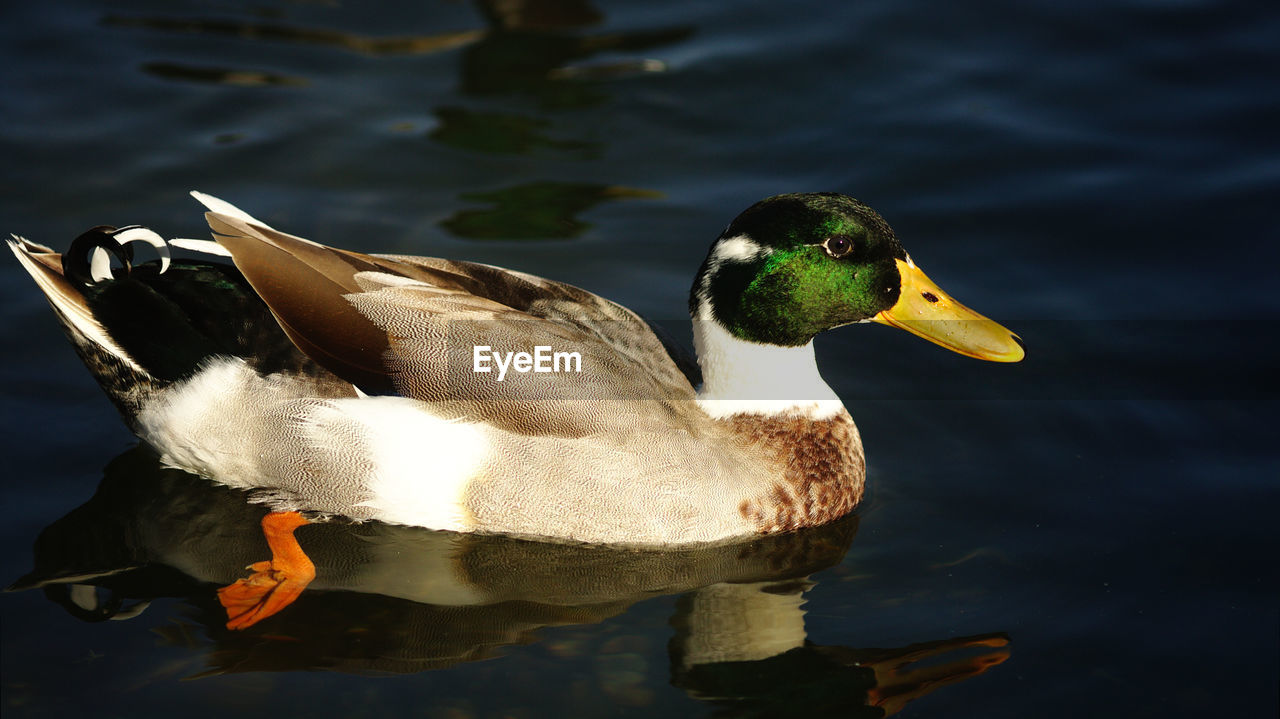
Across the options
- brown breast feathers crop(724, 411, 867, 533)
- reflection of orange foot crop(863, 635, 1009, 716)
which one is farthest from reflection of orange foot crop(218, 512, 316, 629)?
reflection of orange foot crop(863, 635, 1009, 716)

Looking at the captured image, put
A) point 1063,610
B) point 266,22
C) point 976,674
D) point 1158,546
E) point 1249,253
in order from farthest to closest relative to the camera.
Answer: point 266,22 < point 1249,253 < point 1158,546 < point 1063,610 < point 976,674

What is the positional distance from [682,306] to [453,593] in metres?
2.15

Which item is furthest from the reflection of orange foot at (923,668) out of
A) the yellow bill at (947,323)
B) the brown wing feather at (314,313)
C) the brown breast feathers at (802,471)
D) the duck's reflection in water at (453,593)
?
the brown wing feather at (314,313)

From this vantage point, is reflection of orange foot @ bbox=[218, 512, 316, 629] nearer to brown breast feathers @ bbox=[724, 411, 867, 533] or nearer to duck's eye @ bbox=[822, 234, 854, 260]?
brown breast feathers @ bbox=[724, 411, 867, 533]

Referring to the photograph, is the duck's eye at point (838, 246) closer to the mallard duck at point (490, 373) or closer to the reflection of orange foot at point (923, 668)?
the mallard duck at point (490, 373)

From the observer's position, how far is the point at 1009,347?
525cm

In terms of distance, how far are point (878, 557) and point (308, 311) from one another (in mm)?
2250

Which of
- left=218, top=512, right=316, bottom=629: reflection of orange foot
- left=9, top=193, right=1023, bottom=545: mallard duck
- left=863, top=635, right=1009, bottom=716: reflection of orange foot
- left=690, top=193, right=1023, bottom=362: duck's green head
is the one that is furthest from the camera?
left=690, top=193, right=1023, bottom=362: duck's green head

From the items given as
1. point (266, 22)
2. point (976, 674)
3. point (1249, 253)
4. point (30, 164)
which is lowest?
point (976, 674)

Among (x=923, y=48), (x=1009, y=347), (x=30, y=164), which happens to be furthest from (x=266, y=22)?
(x=1009, y=347)

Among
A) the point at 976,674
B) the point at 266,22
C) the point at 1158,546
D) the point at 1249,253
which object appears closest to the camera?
the point at 976,674

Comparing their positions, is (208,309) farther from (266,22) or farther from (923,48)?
(923,48)

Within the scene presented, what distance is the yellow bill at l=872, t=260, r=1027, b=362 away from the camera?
5.23 m

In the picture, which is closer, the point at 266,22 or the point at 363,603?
the point at 363,603
